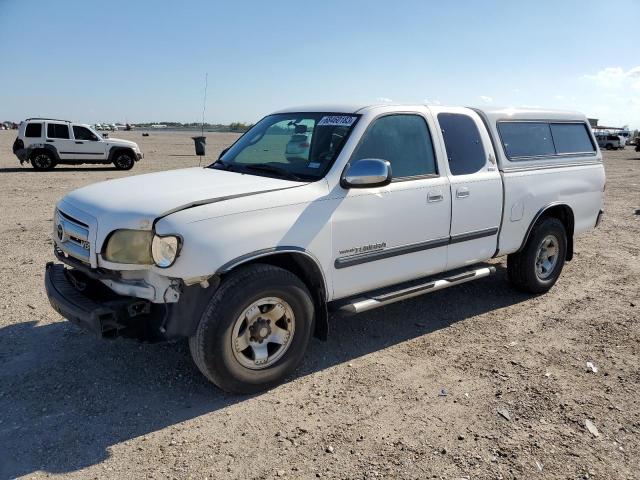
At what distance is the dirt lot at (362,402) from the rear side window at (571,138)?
1773 mm

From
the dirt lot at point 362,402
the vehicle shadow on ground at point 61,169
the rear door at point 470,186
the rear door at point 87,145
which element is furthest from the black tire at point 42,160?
the rear door at point 470,186

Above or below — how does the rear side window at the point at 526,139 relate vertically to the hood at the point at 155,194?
above

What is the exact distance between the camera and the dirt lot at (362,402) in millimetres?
3074

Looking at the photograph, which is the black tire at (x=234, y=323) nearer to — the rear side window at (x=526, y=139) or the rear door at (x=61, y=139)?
the rear side window at (x=526, y=139)

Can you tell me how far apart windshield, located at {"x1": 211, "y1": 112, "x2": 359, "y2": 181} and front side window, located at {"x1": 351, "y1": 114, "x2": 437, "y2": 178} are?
193mm

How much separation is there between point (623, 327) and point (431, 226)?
2226mm

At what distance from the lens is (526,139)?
5.62 metres

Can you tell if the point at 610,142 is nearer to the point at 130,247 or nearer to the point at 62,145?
the point at 62,145

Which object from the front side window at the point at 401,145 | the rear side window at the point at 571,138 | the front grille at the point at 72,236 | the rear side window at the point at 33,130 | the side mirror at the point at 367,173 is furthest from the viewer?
the rear side window at the point at 33,130

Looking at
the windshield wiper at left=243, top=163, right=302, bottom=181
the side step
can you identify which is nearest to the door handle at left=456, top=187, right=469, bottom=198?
the side step

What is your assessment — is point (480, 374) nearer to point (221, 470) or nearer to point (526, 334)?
point (526, 334)

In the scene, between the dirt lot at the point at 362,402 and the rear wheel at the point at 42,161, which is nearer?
the dirt lot at the point at 362,402

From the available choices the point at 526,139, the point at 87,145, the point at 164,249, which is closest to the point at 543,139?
the point at 526,139

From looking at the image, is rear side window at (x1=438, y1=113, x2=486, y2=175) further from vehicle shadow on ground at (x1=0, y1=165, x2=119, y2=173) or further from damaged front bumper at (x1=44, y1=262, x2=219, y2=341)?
vehicle shadow on ground at (x1=0, y1=165, x2=119, y2=173)
